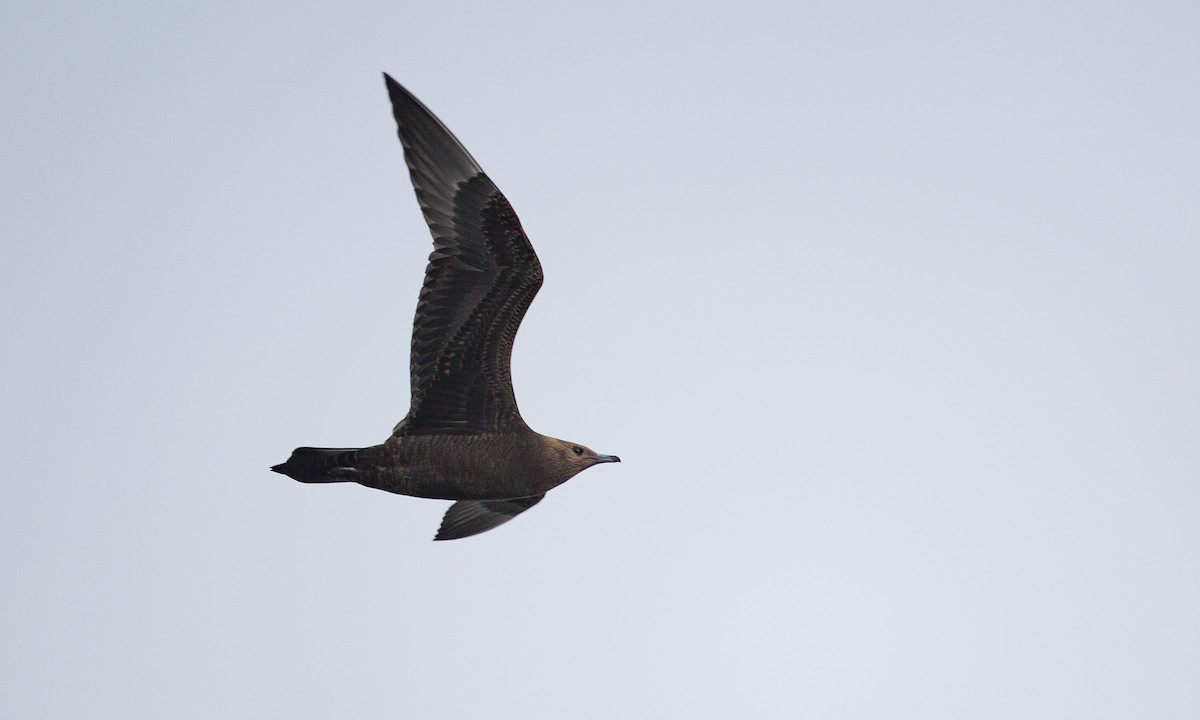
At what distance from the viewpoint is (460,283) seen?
15719mm

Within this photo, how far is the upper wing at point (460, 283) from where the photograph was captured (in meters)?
15.7

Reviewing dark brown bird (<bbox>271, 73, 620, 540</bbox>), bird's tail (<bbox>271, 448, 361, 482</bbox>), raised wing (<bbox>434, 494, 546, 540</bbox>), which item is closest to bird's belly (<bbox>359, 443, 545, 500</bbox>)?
dark brown bird (<bbox>271, 73, 620, 540</bbox>)

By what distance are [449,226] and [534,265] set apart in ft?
3.51

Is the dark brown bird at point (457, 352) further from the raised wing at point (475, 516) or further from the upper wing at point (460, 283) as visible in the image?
the raised wing at point (475, 516)

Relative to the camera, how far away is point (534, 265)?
15.7 m

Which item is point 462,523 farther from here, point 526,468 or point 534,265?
point 534,265

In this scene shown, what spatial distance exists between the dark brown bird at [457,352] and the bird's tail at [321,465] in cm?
1

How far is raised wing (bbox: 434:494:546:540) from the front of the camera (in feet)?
60.2

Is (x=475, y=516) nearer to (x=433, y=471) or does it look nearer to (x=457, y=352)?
(x=433, y=471)

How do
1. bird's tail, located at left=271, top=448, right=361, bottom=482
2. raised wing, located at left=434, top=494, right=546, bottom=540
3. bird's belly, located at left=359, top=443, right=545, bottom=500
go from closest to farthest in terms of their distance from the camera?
1. bird's tail, located at left=271, top=448, right=361, bottom=482
2. bird's belly, located at left=359, top=443, right=545, bottom=500
3. raised wing, located at left=434, top=494, right=546, bottom=540

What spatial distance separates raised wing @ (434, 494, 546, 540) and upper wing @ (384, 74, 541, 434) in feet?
7.81

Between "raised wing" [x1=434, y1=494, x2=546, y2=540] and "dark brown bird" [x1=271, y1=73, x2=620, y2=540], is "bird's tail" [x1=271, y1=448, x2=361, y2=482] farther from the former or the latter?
"raised wing" [x1=434, y1=494, x2=546, y2=540]

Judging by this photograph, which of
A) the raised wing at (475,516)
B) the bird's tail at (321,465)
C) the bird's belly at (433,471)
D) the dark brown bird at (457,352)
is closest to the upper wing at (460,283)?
the dark brown bird at (457,352)

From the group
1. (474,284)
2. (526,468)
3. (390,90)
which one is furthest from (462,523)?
(390,90)
